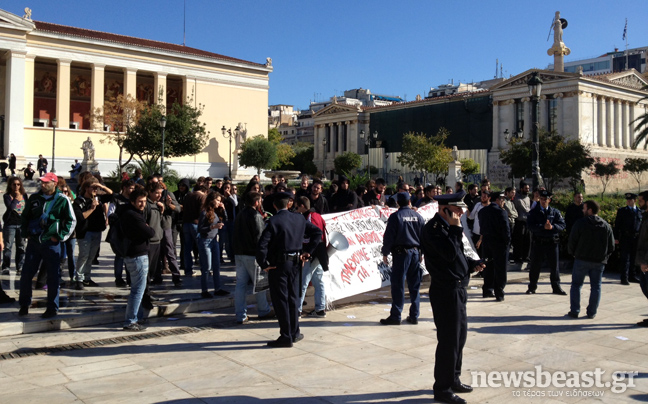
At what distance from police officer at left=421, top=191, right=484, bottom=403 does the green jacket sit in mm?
5272

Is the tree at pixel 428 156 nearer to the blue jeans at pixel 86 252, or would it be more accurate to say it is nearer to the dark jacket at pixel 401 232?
the blue jeans at pixel 86 252

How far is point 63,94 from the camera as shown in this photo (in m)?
46.9

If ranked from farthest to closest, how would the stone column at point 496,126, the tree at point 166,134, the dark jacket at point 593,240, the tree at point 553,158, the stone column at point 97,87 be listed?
the stone column at point 496,126 < the tree at point 553,158 < the stone column at point 97,87 < the tree at point 166,134 < the dark jacket at point 593,240

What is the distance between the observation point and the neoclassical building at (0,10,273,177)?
43562mm

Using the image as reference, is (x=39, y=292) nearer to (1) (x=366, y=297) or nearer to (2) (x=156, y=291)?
(2) (x=156, y=291)

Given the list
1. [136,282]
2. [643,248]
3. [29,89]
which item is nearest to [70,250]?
[136,282]

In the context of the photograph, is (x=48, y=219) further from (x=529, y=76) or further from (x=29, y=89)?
(x=529, y=76)

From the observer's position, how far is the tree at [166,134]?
120ft

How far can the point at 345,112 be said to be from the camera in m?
86.1

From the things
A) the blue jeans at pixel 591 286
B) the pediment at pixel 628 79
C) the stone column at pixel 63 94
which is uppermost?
the pediment at pixel 628 79

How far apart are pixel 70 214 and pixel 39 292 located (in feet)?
8.42

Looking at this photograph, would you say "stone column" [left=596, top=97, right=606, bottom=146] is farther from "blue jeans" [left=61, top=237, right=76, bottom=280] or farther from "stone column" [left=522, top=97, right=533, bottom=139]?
"blue jeans" [left=61, top=237, right=76, bottom=280]

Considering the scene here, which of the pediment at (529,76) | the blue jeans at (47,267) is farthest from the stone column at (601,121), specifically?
the blue jeans at (47,267)

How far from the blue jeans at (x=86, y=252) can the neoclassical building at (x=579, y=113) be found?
5643 centimetres
